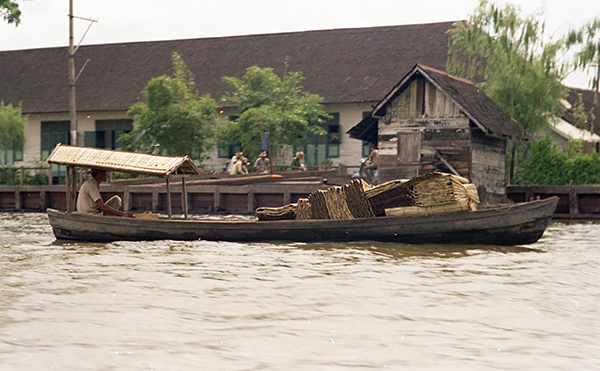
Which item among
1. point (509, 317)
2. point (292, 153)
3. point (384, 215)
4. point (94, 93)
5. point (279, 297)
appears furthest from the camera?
point (94, 93)

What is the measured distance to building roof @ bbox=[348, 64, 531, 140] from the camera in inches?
1073

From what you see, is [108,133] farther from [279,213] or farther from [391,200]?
[391,200]

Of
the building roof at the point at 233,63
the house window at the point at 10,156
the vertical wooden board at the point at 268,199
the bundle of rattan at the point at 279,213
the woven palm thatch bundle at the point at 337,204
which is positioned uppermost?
the building roof at the point at 233,63

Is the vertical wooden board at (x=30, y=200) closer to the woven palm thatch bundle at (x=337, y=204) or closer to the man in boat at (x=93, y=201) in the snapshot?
the man in boat at (x=93, y=201)

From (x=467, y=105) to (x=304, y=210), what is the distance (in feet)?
37.3

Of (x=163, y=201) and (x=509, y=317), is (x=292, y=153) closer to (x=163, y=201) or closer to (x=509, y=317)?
(x=163, y=201)

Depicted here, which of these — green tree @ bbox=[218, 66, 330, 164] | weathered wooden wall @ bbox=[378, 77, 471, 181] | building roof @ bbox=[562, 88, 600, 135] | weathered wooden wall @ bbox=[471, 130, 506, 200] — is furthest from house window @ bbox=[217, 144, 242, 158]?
weathered wooden wall @ bbox=[471, 130, 506, 200]

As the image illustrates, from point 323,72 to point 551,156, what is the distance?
13887 mm

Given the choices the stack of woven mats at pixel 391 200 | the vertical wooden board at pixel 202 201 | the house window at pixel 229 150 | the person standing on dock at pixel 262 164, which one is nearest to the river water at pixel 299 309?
the stack of woven mats at pixel 391 200

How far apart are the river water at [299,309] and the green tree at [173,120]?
2217 cm

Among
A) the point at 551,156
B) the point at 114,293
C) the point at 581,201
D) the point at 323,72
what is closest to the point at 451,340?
the point at 114,293

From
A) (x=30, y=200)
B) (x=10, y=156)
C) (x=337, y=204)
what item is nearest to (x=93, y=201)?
(x=337, y=204)

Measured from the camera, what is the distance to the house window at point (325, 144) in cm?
4044

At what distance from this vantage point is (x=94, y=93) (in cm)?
4491
